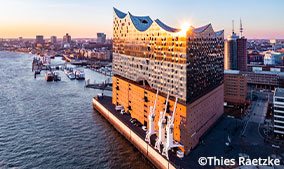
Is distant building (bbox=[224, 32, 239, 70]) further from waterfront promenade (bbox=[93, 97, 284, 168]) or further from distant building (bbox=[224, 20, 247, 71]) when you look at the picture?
waterfront promenade (bbox=[93, 97, 284, 168])

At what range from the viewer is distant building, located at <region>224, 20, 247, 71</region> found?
135500 millimetres

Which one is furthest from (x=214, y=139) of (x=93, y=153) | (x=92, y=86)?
(x=92, y=86)

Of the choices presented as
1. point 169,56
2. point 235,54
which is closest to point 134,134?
point 169,56

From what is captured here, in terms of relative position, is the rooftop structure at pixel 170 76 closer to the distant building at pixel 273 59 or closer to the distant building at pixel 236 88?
the distant building at pixel 236 88

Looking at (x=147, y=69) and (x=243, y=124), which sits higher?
(x=147, y=69)

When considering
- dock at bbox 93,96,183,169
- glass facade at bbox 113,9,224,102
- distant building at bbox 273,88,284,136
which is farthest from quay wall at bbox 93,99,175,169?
distant building at bbox 273,88,284,136

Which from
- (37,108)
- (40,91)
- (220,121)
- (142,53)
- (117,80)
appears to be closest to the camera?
(142,53)

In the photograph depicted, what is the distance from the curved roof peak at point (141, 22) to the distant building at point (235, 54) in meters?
76.9

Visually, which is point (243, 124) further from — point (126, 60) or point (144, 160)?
point (126, 60)

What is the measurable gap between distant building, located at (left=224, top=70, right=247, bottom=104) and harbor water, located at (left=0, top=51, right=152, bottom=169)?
163ft

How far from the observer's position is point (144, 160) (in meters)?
48.4

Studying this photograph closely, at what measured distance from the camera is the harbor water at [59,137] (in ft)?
155

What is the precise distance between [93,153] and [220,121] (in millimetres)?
37045

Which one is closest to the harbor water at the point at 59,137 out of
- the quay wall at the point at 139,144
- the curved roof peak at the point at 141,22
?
the quay wall at the point at 139,144
